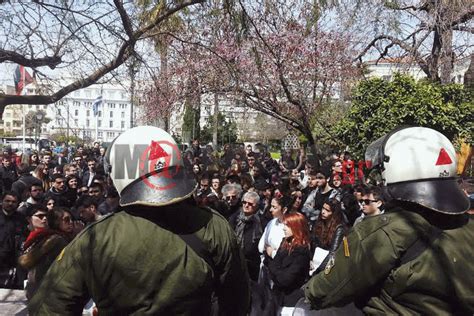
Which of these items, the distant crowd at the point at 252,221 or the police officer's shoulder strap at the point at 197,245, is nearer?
the police officer's shoulder strap at the point at 197,245

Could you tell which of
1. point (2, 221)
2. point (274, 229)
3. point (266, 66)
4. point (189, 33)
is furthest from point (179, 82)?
point (274, 229)

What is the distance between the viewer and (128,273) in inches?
73.5

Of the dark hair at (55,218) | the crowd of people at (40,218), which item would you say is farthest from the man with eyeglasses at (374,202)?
the dark hair at (55,218)

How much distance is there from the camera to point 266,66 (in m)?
12.5

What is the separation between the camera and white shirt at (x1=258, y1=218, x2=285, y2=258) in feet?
17.1

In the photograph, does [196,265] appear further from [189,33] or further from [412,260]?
[189,33]

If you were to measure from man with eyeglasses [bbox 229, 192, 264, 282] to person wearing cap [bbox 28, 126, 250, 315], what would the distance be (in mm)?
3476

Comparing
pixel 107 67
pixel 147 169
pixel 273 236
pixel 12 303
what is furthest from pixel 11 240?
pixel 147 169

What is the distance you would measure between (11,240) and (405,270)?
17.8 ft

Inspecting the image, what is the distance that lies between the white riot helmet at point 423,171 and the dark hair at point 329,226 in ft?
10.8

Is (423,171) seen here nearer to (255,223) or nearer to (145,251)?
(145,251)

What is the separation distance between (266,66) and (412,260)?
10.9 m

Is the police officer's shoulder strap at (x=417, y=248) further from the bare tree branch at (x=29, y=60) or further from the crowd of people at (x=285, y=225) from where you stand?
the bare tree branch at (x=29, y=60)

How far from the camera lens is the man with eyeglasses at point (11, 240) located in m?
5.97
